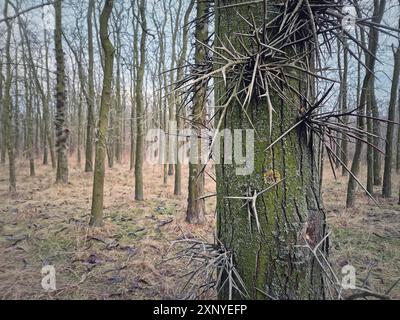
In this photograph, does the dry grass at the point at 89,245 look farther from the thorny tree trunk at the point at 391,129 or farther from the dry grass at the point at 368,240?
the thorny tree trunk at the point at 391,129

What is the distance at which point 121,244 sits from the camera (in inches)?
220

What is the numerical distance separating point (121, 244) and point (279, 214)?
5.02 metres

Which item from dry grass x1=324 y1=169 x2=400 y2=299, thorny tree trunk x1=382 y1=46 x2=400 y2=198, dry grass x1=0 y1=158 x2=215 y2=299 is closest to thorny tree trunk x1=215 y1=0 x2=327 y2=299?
dry grass x1=0 y1=158 x2=215 y2=299

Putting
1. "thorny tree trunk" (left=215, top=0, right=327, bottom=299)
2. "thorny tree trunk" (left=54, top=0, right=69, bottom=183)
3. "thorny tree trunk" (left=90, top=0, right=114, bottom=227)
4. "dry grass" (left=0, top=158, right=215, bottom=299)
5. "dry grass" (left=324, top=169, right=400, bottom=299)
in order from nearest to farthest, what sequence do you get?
"thorny tree trunk" (left=215, top=0, right=327, bottom=299)
"dry grass" (left=0, top=158, right=215, bottom=299)
"dry grass" (left=324, top=169, right=400, bottom=299)
"thorny tree trunk" (left=90, top=0, right=114, bottom=227)
"thorny tree trunk" (left=54, top=0, right=69, bottom=183)

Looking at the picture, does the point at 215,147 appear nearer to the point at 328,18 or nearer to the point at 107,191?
the point at 328,18

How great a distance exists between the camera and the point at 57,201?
9.17 meters

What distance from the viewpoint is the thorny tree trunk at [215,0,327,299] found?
47.6 inches

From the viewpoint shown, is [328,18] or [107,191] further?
[107,191]

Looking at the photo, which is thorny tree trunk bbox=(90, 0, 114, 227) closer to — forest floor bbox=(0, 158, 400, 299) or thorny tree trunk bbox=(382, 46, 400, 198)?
forest floor bbox=(0, 158, 400, 299)

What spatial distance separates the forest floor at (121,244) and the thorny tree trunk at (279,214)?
629 millimetres

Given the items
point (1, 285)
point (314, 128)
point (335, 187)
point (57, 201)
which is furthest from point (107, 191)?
point (314, 128)

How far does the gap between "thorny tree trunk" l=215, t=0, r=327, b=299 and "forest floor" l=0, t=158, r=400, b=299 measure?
629mm

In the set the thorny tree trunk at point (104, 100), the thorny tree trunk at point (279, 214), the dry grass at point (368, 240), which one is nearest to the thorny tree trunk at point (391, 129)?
the dry grass at point (368, 240)
